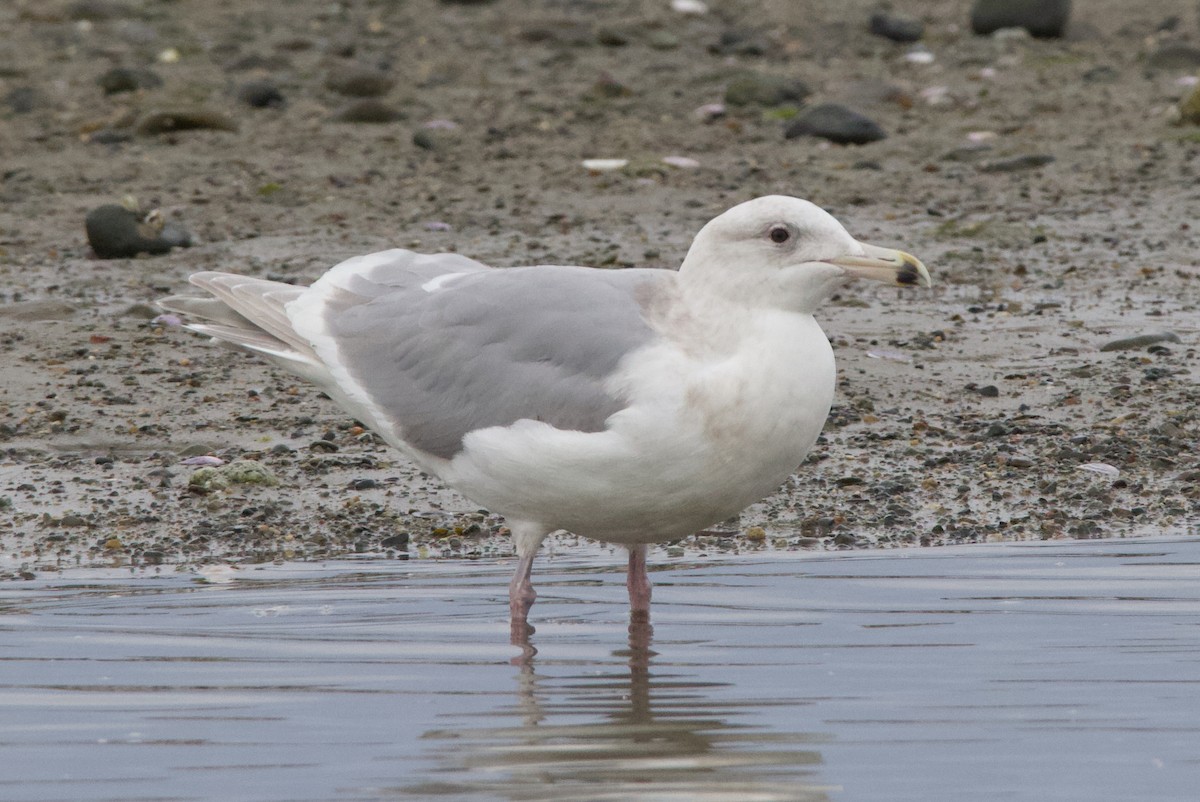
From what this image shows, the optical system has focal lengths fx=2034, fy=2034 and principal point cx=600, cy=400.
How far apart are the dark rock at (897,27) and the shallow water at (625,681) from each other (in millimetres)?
10536

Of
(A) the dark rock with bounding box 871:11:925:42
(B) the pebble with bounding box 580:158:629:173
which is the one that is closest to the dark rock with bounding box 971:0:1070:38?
(A) the dark rock with bounding box 871:11:925:42

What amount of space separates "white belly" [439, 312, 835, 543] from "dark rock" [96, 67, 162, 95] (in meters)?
9.82

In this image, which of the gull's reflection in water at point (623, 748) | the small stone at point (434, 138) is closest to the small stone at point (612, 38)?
the small stone at point (434, 138)

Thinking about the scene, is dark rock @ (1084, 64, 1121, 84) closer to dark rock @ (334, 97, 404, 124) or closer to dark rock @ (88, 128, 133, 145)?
dark rock @ (334, 97, 404, 124)

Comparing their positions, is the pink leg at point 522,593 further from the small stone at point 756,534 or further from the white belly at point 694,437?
the small stone at point 756,534

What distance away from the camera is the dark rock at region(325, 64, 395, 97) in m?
14.9

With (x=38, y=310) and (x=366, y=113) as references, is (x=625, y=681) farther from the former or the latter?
(x=366, y=113)

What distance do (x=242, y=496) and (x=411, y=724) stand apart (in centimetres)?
276

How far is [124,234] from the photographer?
1083cm

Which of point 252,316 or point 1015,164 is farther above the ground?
point 252,316

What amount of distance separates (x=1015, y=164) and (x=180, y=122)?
551cm

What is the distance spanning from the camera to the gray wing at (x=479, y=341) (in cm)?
584

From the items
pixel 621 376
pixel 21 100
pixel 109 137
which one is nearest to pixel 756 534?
pixel 621 376

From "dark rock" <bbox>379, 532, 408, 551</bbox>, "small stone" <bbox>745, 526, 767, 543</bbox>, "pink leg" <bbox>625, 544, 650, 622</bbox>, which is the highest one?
"pink leg" <bbox>625, 544, 650, 622</bbox>
